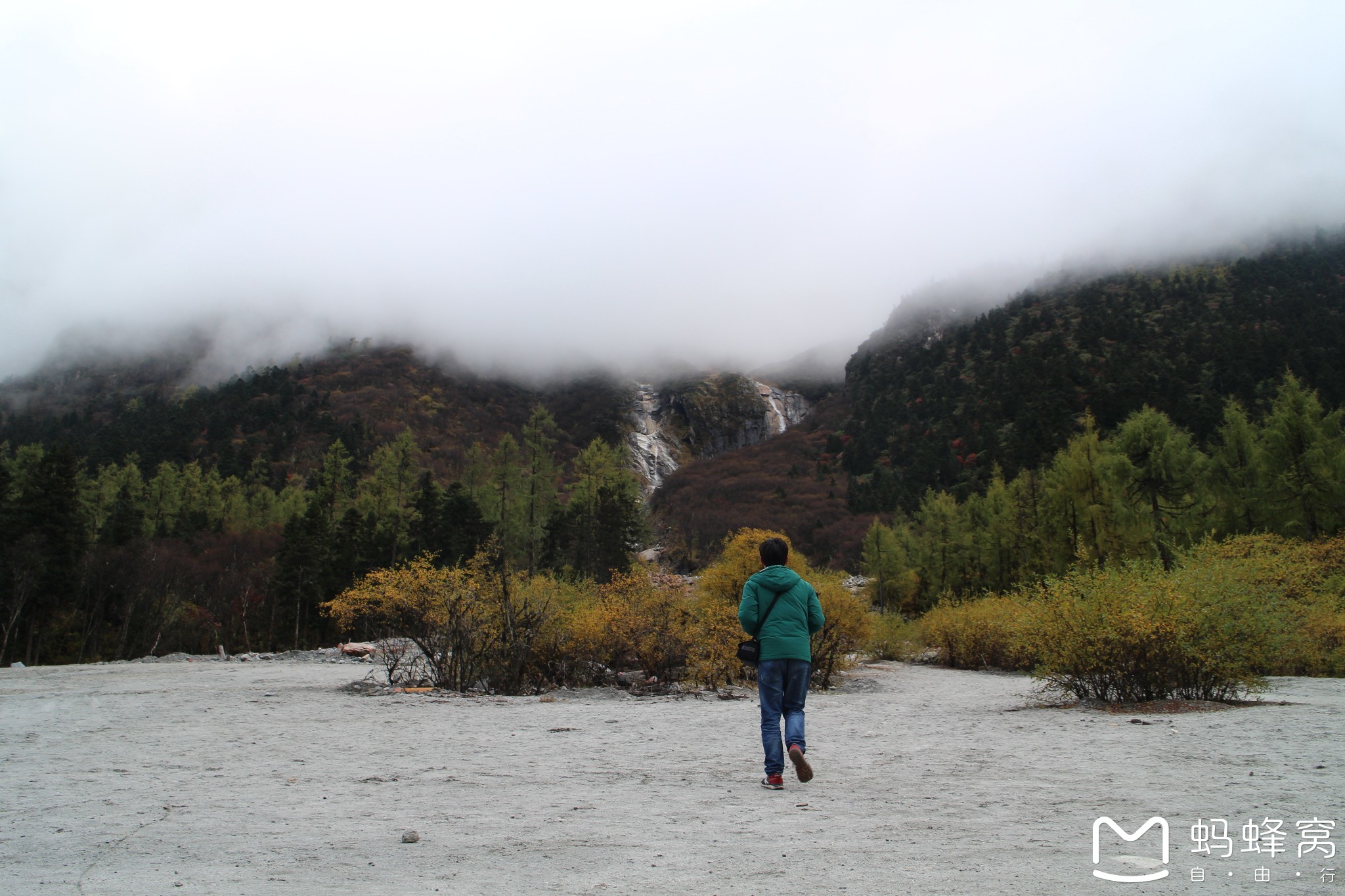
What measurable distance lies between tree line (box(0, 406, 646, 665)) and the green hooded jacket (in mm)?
34141

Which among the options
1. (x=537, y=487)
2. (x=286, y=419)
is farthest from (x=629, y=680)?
(x=286, y=419)

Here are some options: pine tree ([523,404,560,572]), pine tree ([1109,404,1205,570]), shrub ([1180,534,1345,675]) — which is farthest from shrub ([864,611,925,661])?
pine tree ([523,404,560,572])

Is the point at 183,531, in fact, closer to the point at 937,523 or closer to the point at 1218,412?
the point at 937,523

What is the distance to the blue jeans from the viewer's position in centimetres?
651

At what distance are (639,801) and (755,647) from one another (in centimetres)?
166

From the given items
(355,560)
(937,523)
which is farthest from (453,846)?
(937,523)

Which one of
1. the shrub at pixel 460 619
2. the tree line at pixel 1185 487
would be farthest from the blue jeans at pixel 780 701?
the tree line at pixel 1185 487

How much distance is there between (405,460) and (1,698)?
131ft

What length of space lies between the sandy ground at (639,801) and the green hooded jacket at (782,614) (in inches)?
47.6

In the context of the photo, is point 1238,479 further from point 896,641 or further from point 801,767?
point 801,767

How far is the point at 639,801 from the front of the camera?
6168 mm

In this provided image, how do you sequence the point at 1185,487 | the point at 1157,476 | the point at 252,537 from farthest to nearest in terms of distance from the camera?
1. the point at 252,537
2. the point at 1185,487
3. the point at 1157,476

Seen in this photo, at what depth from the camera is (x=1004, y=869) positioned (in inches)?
155

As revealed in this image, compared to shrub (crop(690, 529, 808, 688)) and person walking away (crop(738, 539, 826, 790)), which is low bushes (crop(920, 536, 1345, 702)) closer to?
shrub (crop(690, 529, 808, 688))
